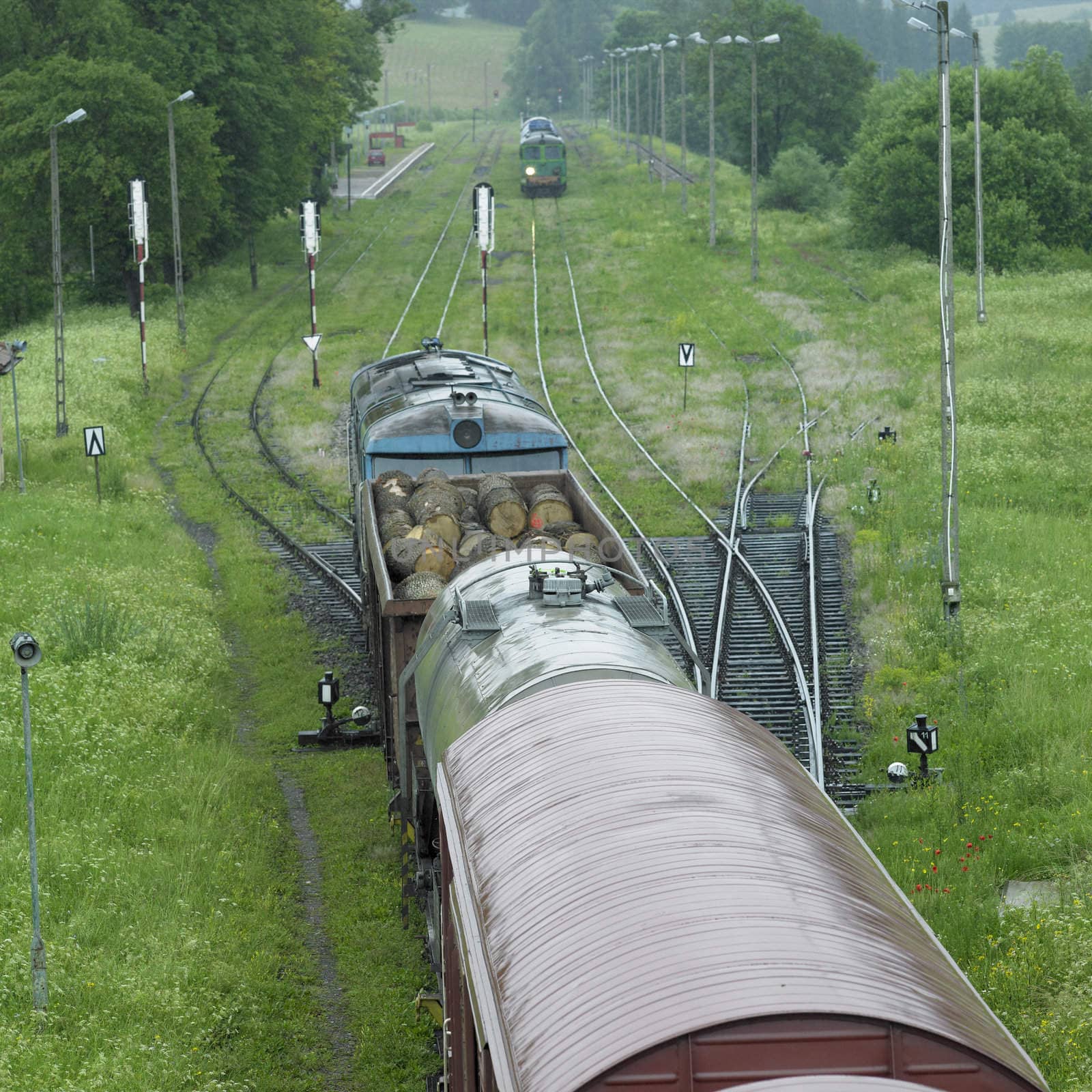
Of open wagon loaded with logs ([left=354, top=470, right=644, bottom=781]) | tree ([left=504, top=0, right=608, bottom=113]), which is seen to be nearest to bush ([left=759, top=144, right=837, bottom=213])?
open wagon loaded with logs ([left=354, top=470, right=644, bottom=781])

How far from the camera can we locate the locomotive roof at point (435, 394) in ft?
56.7

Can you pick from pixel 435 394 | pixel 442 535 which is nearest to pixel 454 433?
pixel 435 394

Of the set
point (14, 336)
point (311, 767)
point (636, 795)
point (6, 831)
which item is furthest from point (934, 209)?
point (636, 795)

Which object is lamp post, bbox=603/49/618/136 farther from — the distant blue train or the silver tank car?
the silver tank car

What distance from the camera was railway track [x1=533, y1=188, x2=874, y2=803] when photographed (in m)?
15.9

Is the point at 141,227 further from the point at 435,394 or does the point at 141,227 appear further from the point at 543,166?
the point at 543,166

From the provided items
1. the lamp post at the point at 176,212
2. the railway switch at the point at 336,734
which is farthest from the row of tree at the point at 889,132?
the railway switch at the point at 336,734

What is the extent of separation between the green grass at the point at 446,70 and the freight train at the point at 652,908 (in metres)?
159

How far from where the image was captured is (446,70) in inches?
7274

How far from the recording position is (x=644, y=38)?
122062 mm

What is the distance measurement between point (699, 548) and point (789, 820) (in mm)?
15427

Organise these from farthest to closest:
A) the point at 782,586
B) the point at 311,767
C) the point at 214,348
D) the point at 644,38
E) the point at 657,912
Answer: the point at 644,38, the point at 214,348, the point at 782,586, the point at 311,767, the point at 657,912

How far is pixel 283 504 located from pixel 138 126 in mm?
20566

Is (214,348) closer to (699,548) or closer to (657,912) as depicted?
(699,548)
